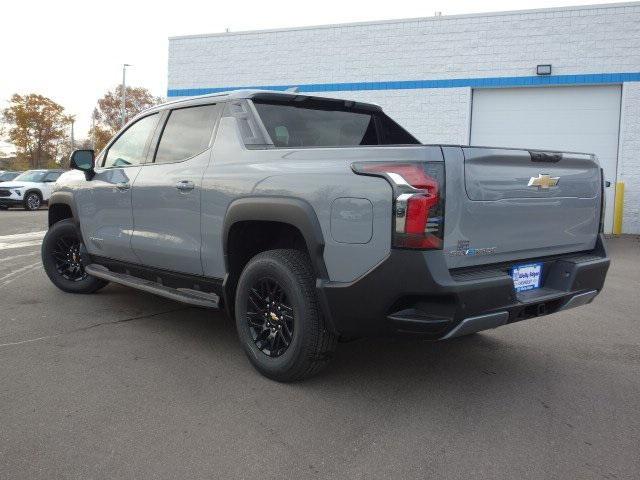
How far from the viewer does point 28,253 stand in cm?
943

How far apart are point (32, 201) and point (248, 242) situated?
20.0 m

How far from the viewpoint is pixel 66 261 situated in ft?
20.7

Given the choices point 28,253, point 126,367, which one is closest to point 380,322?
point 126,367

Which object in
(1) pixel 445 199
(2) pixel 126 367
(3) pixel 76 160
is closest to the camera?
(1) pixel 445 199

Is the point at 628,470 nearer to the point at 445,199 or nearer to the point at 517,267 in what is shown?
the point at 517,267

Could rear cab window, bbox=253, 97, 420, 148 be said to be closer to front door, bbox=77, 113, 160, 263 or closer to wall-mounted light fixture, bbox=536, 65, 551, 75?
front door, bbox=77, 113, 160, 263

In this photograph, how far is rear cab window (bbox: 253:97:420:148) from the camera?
4.20m

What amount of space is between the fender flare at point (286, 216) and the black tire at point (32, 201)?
19.7 meters

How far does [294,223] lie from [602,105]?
44.1 feet

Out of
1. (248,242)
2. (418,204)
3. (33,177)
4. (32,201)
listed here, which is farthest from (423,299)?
(33,177)

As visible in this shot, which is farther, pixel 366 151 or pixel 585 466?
pixel 366 151

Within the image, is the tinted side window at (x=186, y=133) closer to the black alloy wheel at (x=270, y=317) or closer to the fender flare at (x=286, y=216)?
the fender flare at (x=286, y=216)

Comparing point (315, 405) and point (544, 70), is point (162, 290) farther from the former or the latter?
point (544, 70)

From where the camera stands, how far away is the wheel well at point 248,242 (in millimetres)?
3877
